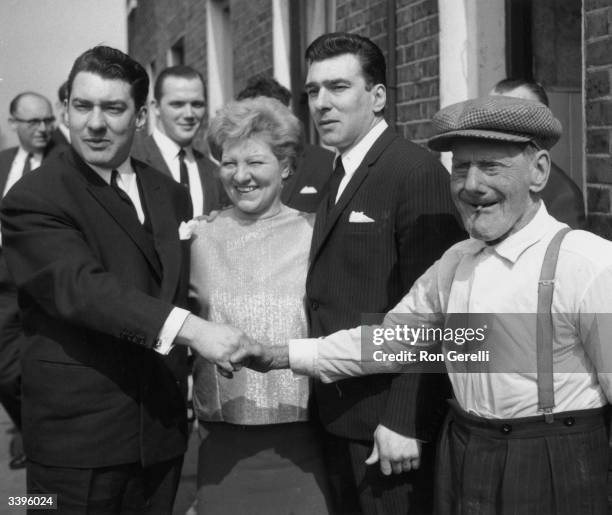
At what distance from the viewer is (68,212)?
8.73 feet

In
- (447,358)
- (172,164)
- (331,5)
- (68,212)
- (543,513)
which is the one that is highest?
(331,5)

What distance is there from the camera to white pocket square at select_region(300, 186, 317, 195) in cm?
459

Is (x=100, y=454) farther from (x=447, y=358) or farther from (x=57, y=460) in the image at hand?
(x=447, y=358)

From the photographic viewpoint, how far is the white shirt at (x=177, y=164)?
523 centimetres

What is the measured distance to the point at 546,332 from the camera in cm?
207

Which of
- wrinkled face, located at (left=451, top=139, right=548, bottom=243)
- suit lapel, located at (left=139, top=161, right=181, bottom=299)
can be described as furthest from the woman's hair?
wrinkled face, located at (left=451, top=139, right=548, bottom=243)

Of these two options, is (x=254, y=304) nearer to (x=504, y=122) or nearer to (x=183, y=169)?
(x=504, y=122)

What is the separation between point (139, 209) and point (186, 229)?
0.20m

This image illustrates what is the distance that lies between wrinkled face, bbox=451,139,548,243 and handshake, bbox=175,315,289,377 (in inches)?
32.7

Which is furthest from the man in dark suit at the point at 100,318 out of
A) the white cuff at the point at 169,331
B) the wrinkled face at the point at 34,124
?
the wrinkled face at the point at 34,124

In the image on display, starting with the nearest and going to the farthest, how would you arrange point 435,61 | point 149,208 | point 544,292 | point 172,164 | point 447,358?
point 544,292, point 447,358, point 149,208, point 435,61, point 172,164

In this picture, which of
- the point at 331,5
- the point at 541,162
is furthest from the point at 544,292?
the point at 331,5

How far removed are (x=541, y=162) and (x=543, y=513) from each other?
83cm

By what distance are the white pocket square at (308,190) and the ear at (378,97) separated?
1.45 meters
